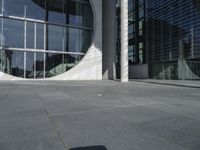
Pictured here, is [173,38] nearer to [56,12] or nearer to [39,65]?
[56,12]

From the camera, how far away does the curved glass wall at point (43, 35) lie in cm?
2398

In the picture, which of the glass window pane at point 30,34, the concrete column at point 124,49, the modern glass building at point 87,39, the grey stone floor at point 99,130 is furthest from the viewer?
the glass window pane at point 30,34

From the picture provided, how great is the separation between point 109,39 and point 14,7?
13.2 metres

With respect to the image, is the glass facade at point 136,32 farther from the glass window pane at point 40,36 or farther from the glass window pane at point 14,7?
the glass window pane at point 14,7

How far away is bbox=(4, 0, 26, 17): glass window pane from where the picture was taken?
2427cm

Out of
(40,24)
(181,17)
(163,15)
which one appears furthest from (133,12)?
(40,24)

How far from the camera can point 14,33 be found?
24.4 m

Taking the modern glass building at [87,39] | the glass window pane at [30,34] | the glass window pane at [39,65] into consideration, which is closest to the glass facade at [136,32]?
the modern glass building at [87,39]

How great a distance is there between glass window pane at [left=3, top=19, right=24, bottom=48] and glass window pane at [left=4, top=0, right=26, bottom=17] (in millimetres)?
949

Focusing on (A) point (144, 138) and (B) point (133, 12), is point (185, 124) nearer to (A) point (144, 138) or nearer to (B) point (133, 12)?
(A) point (144, 138)

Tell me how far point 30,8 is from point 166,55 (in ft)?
64.3

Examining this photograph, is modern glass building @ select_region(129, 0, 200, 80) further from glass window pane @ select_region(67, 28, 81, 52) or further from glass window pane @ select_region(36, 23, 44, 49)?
glass window pane @ select_region(36, 23, 44, 49)

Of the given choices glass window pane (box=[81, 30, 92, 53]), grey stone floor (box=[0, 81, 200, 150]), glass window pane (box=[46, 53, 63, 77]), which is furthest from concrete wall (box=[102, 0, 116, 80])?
grey stone floor (box=[0, 81, 200, 150])

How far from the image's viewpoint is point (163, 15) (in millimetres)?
30156
